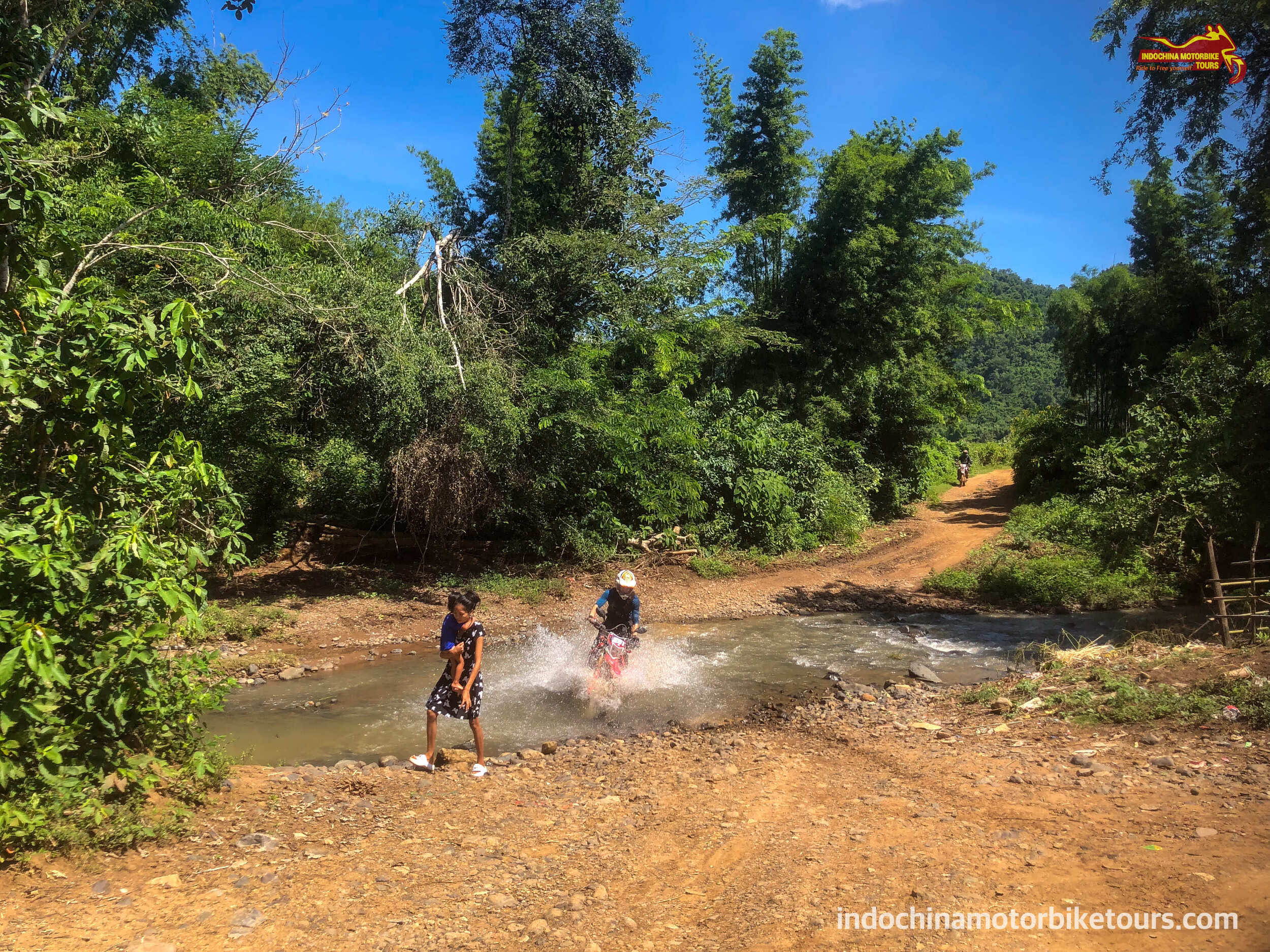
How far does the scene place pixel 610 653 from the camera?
9.41 m

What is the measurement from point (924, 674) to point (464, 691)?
6.48m

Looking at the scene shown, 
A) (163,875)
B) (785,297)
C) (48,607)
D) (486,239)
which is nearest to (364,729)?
(163,875)

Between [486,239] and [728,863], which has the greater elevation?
[486,239]

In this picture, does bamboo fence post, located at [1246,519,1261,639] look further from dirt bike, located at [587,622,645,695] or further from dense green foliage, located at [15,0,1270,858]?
dirt bike, located at [587,622,645,695]

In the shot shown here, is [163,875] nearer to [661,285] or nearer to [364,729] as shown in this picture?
[364,729]

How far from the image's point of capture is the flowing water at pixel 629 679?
26.9 ft

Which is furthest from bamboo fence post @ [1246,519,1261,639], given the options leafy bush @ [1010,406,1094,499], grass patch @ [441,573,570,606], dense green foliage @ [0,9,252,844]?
leafy bush @ [1010,406,1094,499]

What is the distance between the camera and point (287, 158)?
1259 centimetres

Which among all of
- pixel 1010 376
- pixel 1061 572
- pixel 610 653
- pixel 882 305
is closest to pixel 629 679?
pixel 610 653

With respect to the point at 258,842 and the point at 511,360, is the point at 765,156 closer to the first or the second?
the point at 511,360

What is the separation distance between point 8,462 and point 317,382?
8.34 meters

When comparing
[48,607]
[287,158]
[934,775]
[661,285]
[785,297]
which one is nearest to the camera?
[48,607]

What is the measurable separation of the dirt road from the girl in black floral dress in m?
0.24

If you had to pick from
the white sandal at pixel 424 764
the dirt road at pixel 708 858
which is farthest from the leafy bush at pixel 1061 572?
the white sandal at pixel 424 764
